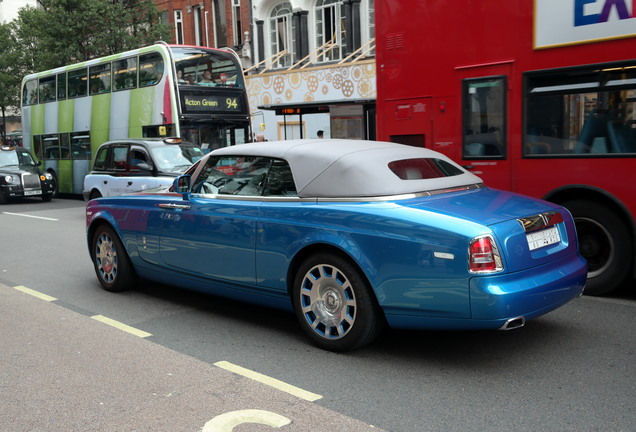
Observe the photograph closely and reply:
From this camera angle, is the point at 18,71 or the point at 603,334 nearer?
the point at 603,334

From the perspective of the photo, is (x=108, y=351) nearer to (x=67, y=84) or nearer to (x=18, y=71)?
(x=67, y=84)

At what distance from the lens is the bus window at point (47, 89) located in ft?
70.7

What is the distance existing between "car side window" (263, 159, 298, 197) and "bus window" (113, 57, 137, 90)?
12.9 metres

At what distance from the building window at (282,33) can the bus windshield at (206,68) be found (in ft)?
37.5

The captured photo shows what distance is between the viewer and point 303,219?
4.92 m

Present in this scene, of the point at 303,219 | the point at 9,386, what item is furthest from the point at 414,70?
the point at 9,386

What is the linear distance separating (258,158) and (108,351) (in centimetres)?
192

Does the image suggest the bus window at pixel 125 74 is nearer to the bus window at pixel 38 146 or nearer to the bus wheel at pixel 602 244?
the bus window at pixel 38 146

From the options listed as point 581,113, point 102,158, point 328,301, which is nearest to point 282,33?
point 102,158

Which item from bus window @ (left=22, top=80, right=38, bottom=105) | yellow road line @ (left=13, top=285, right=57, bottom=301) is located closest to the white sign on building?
yellow road line @ (left=13, top=285, right=57, bottom=301)

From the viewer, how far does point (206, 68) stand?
16.7m

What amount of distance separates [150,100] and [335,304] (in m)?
12.9

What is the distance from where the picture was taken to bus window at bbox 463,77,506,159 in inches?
281

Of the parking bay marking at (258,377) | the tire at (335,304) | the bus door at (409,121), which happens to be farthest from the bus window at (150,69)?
the tire at (335,304)
